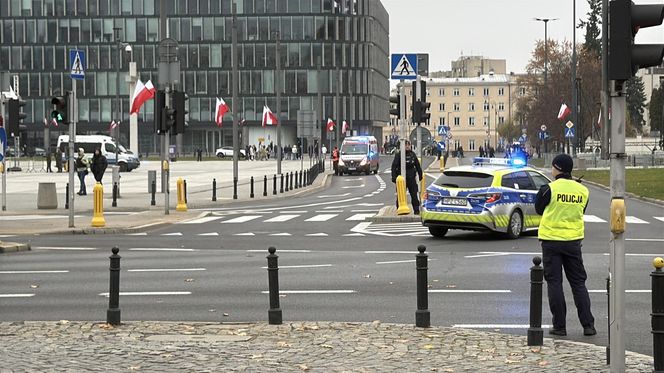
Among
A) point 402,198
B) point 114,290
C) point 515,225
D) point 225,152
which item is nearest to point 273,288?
point 114,290

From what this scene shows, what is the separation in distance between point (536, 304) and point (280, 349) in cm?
227

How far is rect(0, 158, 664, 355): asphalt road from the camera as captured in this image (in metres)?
13.6

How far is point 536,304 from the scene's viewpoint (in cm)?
1080

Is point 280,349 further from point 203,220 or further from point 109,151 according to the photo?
point 109,151

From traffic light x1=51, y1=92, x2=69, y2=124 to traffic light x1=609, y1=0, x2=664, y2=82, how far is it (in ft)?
67.2

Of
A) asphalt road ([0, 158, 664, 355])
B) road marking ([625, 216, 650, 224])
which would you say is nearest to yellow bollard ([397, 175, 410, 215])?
asphalt road ([0, 158, 664, 355])

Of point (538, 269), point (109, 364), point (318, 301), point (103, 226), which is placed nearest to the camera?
point (109, 364)

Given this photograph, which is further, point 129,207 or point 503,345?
point 129,207

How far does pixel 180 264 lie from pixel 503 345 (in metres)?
9.50

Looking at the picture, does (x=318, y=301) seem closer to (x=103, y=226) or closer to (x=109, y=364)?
(x=109, y=364)

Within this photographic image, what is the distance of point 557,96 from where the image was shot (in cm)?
9800

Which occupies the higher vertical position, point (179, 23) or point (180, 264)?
point (179, 23)

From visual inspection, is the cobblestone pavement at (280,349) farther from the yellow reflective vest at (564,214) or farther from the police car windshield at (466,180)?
the police car windshield at (466,180)

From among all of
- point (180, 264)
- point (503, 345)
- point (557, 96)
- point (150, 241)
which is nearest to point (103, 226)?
point (150, 241)
